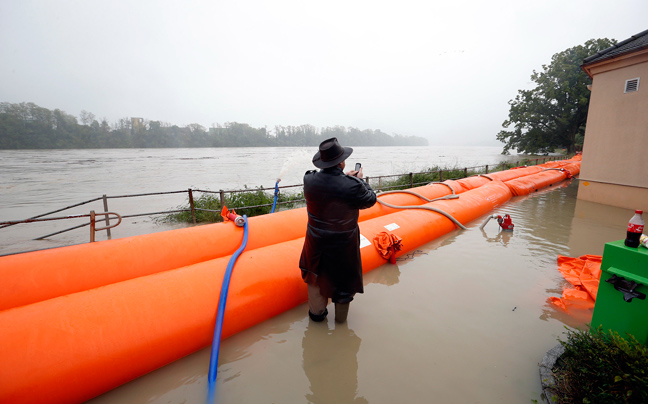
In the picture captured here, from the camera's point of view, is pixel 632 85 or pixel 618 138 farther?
pixel 618 138

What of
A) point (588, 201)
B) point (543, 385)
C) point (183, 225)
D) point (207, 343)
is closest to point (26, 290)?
point (207, 343)

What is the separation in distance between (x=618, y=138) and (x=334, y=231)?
9.78 metres

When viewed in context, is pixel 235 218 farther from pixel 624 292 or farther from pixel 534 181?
pixel 534 181

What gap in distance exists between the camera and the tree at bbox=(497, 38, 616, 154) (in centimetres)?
2453

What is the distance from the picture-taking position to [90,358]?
6.40 feet

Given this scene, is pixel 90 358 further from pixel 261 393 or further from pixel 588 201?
pixel 588 201

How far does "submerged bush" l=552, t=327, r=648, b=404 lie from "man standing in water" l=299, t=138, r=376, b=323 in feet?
4.95

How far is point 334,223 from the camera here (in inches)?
97.9

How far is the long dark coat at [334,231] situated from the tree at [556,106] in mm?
29980

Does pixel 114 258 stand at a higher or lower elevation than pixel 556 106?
lower

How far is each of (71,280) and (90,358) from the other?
3.63ft

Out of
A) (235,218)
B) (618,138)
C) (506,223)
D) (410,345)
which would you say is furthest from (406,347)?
(618,138)

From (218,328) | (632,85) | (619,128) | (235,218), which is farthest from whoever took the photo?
(619,128)

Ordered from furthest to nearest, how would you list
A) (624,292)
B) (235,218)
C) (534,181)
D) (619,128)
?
(534,181) → (619,128) → (235,218) → (624,292)
